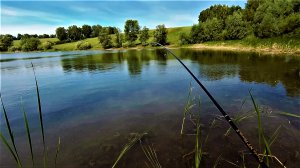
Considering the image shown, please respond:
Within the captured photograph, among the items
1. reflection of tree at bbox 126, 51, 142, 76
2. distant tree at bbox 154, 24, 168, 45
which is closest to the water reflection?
reflection of tree at bbox 126, 51, 142, 76

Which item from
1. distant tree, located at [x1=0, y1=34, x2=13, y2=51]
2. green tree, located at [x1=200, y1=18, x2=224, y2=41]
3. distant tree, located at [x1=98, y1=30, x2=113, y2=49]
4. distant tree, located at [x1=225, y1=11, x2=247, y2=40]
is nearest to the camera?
distant tree, located at [x1=225, y1=11, x2=247, y2=40]

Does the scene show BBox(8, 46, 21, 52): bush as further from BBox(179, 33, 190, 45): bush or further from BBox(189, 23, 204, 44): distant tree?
BBox(189, 23, 204, 44): distant tree

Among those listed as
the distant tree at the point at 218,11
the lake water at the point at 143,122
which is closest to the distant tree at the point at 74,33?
the distant tree at the point at 218,11

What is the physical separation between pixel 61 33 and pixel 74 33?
10.9m

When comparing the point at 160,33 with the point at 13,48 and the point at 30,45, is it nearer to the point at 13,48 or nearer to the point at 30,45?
the point at 30,45

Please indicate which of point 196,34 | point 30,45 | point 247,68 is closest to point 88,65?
point 247,68

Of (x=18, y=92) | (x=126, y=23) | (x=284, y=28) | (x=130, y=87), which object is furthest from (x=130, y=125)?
(x=126, y=23)

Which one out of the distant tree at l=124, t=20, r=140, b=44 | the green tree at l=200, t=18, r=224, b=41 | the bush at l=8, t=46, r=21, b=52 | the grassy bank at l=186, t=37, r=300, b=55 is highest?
the distant tree at l=124, t=20, r=140, b=44

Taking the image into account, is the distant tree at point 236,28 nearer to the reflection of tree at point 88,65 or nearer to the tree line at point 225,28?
the tree line at point 225,28

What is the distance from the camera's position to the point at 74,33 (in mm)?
195500

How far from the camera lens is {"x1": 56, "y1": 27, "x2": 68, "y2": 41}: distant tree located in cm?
19100

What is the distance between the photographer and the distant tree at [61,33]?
191000 millimetres

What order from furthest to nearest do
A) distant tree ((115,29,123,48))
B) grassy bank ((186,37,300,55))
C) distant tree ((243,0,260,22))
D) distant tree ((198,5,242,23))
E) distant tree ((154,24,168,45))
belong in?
distant tree ((115,29,123,48)), distant tree ((198,5,242,23)), distant tree ((154,24,168,45)), distant tree ((243,0,260,22)), grassy bank ((186,37,300,55))

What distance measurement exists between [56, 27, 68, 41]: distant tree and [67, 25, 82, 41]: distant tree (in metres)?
3.61
